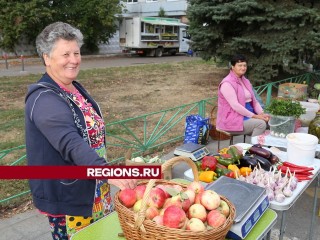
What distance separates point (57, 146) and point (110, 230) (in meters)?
0.59

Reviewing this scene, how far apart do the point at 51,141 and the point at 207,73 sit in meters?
14.1

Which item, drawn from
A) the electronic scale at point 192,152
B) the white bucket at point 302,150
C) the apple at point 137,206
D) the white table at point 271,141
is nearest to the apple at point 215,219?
the apple at point 137,206

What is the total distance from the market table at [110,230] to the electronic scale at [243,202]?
0.04 metres

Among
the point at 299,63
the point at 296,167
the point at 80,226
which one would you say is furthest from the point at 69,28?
the point at 299,63

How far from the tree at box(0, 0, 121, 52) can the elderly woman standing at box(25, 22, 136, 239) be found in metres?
19.2

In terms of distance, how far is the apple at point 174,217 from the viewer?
1.51m

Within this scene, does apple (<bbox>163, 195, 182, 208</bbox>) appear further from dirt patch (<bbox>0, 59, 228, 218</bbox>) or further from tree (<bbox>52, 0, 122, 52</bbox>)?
tree (<bbox>52, 0, 122, 52</bbox>)

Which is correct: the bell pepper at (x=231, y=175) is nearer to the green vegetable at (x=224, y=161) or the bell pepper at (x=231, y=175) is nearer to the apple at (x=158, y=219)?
the green vegetable at (x=224, y=161)

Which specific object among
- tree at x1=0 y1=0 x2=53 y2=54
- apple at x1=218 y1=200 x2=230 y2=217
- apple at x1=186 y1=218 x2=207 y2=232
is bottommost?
apple at x1=218 y1=200 x2=230 y2=217

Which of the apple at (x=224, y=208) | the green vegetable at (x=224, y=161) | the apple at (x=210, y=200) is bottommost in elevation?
the green vegetable at (x=224, y=161)

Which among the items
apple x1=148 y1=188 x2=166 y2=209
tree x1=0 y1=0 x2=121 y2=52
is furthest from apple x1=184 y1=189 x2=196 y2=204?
tree x1=0 y1=0 x2=121 y2=52

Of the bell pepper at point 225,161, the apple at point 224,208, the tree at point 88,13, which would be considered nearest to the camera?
Result: the apple at point 224,208

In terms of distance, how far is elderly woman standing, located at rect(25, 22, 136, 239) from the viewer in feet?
5.37

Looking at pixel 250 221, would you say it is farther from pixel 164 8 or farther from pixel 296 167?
pixel 164 8
